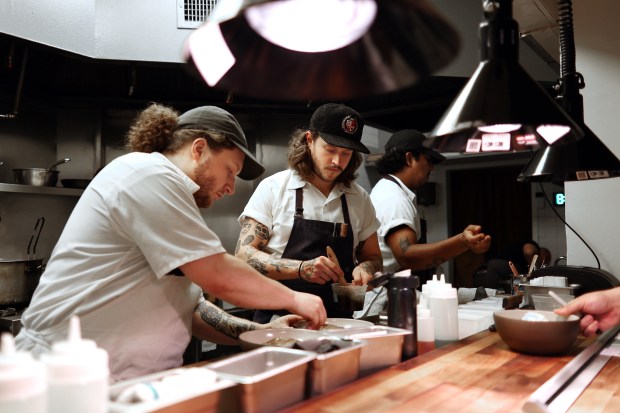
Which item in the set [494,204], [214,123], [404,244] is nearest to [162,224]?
[214,123]

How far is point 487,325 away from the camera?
200cm

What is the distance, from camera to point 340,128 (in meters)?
2.61

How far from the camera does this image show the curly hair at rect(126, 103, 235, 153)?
1.85 metres

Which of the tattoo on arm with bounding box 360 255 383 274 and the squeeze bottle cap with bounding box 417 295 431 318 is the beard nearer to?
the squeeze bottle cap with bounding box 417 295 431 318

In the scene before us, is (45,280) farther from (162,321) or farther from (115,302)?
(162,321)

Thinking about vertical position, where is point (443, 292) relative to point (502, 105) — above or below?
below

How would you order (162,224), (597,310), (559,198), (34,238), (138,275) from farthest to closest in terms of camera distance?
(559,198)
(34,238)
(597,310)
(138,275)
(162,224)

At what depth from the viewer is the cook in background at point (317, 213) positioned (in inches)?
102

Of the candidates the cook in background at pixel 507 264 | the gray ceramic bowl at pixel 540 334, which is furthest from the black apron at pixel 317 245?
the cook in background at pixel 507 264

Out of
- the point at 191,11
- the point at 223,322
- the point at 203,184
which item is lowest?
the point at 223,322

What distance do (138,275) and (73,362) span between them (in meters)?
0.87

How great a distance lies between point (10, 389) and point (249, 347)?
772 mm

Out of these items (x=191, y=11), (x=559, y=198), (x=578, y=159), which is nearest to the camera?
(x=578, y=159)

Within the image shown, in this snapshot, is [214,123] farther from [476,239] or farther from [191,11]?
[191,11]
